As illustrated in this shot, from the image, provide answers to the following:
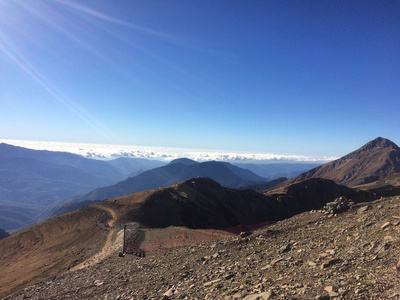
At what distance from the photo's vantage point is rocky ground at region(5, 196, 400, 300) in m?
9.15

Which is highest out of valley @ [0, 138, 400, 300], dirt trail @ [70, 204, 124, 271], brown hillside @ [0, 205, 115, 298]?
valley @ [0, 138, 400, 300]

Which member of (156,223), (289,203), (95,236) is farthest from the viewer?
(289,203)

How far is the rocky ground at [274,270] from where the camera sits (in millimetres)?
9148

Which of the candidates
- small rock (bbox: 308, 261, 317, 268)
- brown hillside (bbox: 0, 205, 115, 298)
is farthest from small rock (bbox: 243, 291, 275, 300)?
brown hillside (bbox: 0, 205, 115, 298)

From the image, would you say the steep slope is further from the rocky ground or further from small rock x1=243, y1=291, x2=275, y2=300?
small rock x1=243, y1=291, x2=275, y2=300

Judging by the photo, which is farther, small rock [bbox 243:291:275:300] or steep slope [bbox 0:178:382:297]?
steep slope [bbox 0:178:382:297]

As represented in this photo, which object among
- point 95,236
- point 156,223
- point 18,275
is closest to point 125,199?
point 156,223

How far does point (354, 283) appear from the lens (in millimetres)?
8688

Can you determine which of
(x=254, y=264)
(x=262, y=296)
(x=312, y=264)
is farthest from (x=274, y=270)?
(x=262, y=296)

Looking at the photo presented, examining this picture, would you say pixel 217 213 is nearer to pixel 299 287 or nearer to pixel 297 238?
pixel 297 238

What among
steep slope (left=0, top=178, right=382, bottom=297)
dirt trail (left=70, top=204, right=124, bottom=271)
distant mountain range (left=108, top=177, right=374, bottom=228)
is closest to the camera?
dirt trail (left=70, top=204, right=124, bottom=271)

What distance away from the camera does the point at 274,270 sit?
12812mm

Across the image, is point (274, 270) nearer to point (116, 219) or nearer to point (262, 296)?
point (262, 296)

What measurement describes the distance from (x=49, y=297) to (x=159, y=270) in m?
10.4
